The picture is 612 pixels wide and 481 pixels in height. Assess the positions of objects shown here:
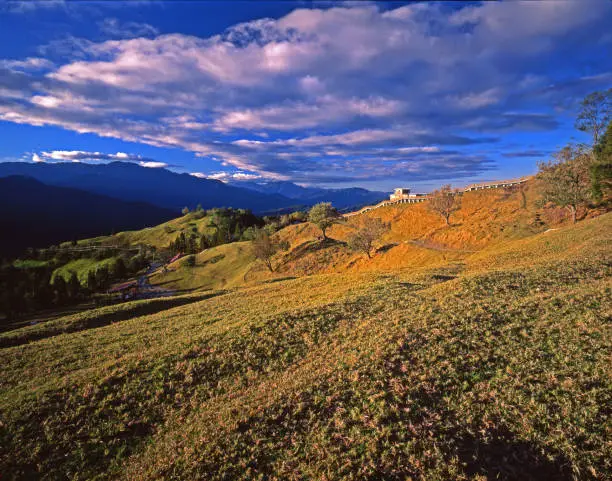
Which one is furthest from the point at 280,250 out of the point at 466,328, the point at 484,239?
the point at 466,328

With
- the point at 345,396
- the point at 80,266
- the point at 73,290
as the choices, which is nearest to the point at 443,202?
the point at 345,396

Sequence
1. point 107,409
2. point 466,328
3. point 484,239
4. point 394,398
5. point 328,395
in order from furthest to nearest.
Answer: point 484,239
point 466,328
point 107,409
point 328,395
point 394,398

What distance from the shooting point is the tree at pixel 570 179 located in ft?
182

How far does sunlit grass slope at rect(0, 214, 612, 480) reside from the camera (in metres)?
8.70

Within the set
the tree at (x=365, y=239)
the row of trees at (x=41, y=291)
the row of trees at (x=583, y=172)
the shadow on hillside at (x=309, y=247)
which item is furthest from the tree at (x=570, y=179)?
the row of trees at (x=41, y=291)

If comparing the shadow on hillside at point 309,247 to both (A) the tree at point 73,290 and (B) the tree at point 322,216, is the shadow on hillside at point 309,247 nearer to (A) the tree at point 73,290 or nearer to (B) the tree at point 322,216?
(B) the tree at point 322,216

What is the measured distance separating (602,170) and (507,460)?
65.2 m

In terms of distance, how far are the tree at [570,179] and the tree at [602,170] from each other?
147 centimetres

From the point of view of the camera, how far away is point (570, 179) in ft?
187

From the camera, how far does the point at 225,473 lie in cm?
892

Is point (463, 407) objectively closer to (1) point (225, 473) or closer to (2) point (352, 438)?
(2) point (352, 438)

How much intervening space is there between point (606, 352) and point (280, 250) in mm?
94220

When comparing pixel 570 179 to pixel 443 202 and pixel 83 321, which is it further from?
pixel 83 321

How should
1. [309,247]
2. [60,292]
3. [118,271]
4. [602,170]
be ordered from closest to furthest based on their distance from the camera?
[602,170]
[309,247]
[60,292]
[118,271]
